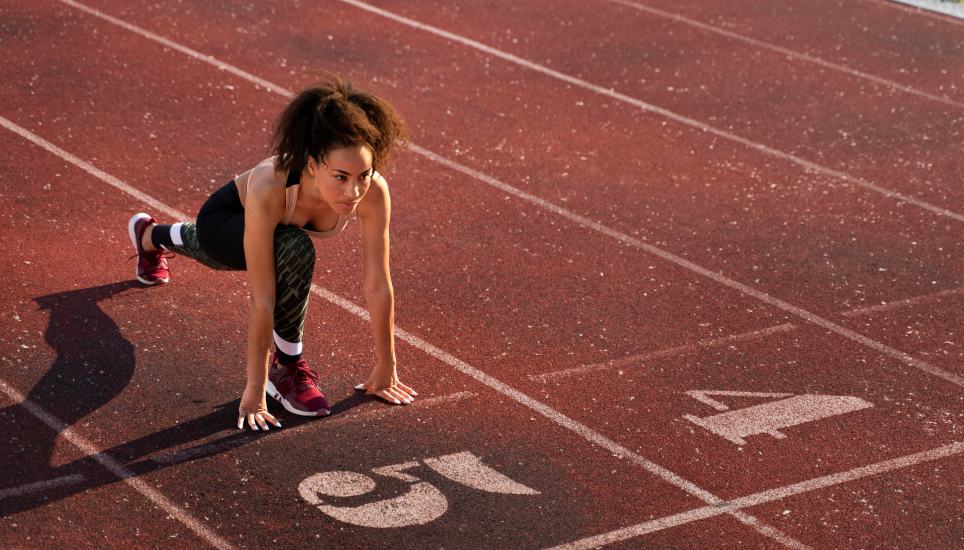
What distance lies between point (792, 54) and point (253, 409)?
8.39m

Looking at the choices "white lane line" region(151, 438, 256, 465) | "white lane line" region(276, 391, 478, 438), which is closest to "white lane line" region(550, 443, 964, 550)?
"white lane line" region(276, 391, 478, 438)

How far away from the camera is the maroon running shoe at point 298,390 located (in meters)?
4.42

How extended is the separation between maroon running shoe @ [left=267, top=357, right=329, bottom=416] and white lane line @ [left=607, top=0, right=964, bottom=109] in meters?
7.82

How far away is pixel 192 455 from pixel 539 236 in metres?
3.07

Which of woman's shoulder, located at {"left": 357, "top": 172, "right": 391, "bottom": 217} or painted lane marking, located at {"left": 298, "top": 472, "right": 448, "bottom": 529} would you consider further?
woman's shoulder, located at {"left": 357, "top": 172, "right": 391, "bottom": 217}

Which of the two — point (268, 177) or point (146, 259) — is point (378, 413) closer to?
point (268, 177)

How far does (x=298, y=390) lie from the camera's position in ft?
14.6

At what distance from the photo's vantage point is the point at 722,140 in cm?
A: 846

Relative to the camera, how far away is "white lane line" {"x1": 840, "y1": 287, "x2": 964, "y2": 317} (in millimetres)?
5898

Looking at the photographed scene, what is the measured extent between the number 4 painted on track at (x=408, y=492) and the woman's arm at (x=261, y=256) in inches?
22.9

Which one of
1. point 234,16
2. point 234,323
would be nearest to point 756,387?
point 234,323

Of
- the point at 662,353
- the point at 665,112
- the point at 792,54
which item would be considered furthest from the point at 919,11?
the point at 662,353

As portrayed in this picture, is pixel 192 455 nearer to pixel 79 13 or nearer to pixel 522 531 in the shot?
pixel 522 531

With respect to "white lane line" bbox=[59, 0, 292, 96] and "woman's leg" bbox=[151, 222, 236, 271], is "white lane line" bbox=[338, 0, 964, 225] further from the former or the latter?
"woman's leg" bbox=[151, 222, 236, 271]
